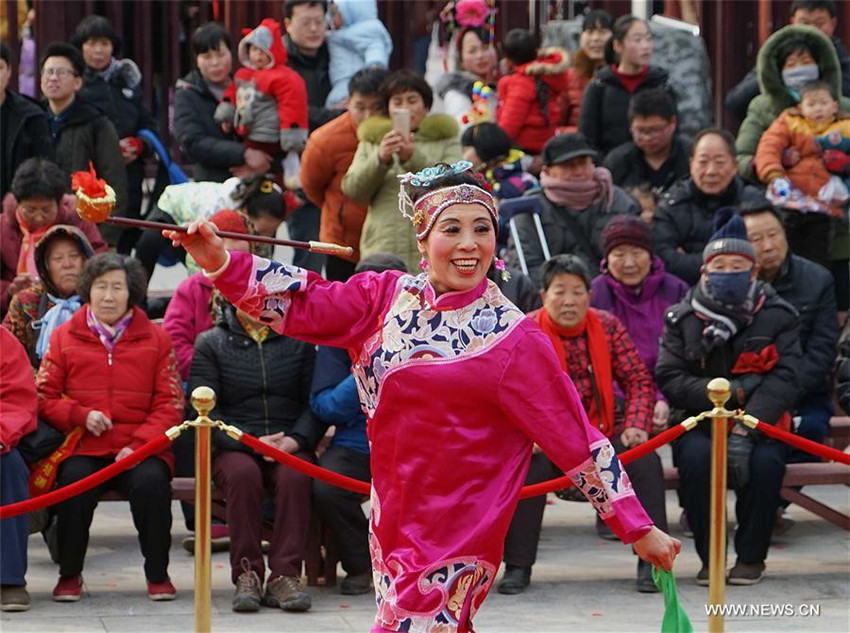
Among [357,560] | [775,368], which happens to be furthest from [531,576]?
[775,368]

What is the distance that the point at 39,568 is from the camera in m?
8.10

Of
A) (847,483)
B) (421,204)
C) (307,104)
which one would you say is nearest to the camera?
(421,204)

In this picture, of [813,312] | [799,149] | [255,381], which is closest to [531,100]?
[799,149]

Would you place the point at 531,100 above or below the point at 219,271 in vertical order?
above

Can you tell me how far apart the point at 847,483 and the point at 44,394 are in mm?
3592

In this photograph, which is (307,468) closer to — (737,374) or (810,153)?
(737,374)


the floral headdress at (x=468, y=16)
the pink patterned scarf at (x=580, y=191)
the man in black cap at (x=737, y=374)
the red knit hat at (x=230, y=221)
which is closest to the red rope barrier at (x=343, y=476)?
the man in black cap at (x=737, y=374)

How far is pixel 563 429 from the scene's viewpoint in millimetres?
5031

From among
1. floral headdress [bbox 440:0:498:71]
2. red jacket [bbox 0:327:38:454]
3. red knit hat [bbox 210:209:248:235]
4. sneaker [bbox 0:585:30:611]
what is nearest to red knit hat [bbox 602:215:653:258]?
red knit hat [bbox 210:209:248:235]

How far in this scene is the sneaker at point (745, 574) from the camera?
25.9 feet

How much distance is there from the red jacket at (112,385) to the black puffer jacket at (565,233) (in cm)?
217

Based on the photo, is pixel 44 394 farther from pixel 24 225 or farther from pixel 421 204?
pixel 421 204

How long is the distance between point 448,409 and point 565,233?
4311 mm

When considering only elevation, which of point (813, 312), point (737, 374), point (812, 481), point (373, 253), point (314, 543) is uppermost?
point (373, 253)
